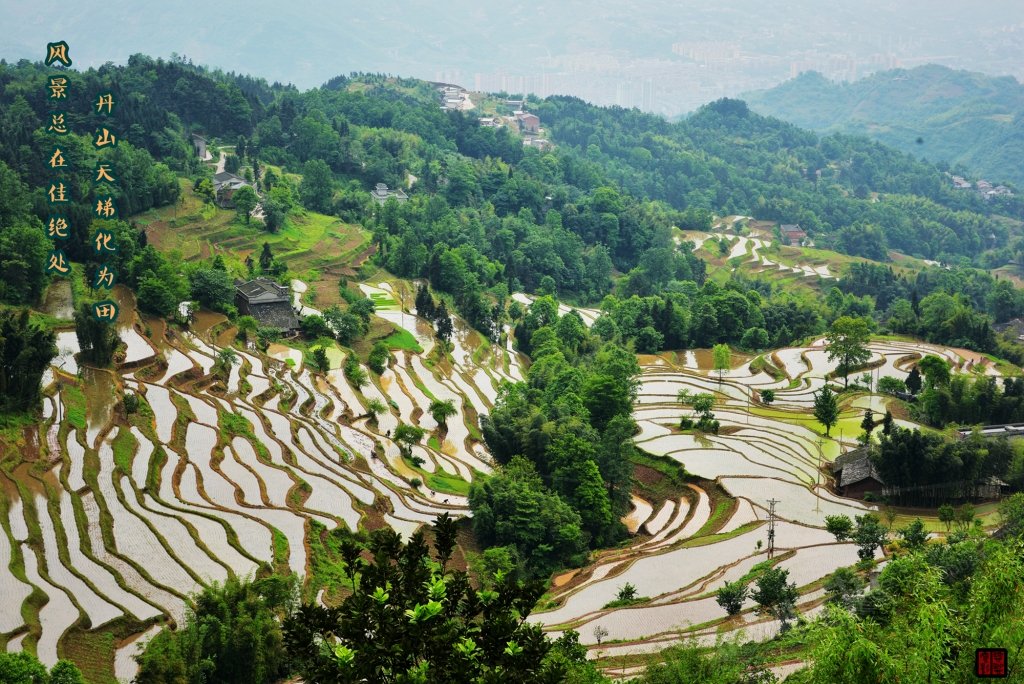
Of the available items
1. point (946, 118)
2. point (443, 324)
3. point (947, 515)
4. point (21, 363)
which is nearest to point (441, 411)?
point (443, 324)

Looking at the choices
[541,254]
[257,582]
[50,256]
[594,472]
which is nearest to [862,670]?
[257,582]

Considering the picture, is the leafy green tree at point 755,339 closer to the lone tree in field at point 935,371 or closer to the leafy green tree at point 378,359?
the lone tree in field at point 935,371

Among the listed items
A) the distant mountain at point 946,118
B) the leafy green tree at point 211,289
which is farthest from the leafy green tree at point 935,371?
the distant mountain at point 946,118

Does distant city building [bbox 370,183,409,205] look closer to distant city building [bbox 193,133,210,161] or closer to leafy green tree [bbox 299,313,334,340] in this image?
distant city building [bbox 193,133,210,161]

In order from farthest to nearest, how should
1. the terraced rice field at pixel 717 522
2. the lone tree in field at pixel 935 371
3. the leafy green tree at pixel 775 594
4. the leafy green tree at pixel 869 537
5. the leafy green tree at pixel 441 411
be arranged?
the lone tree in field at pixel 935 371 → the leafy green tree at pixel 441 411 → the leafy green tree at pixel 869 537 → the terraced rice field at pixel 717 522 → the leafy green tree at pixel 775 594

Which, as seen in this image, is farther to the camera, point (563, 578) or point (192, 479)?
point (563, 578)

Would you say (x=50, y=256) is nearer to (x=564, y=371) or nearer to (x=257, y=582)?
(x=564, y=371)

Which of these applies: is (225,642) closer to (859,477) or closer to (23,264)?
(859,477)
